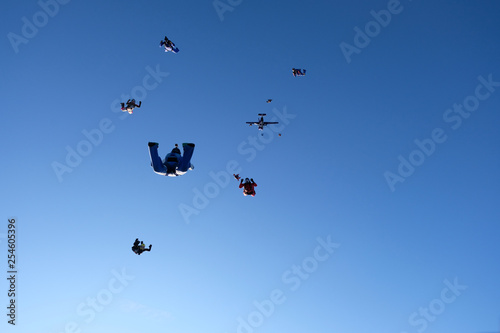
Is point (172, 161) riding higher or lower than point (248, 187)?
higher

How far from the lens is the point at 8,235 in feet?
63.3

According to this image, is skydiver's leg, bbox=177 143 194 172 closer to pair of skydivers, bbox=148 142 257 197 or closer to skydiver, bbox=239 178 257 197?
pair of skydivers, bbox=148 142 257 197

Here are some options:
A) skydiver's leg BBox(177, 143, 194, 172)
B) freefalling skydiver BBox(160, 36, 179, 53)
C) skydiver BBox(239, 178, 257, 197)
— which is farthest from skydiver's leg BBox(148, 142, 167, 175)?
freefalling skydiver BBox(160, 36, 179, 53)

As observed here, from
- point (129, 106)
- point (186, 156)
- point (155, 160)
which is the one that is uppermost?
point (129, 106)

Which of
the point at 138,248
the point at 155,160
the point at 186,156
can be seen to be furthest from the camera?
the point at 138,248

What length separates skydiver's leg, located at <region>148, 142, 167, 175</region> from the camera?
1420cm

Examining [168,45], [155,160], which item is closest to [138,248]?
[155,160]

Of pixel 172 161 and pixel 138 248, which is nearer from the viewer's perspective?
pixel 172 161

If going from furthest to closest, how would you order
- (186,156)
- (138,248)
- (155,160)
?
1. (138,248)
2. (186,156)
3. (155,160)

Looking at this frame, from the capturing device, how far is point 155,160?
47.1 ft

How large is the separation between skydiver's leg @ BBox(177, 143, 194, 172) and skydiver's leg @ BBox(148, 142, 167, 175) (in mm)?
750

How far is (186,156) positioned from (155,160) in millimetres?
1412

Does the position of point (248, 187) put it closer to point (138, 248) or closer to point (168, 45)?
point (138, 248)

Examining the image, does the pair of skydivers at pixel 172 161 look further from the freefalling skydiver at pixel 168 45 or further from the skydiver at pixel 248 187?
the freefalling skydiver at pixel 168 45
